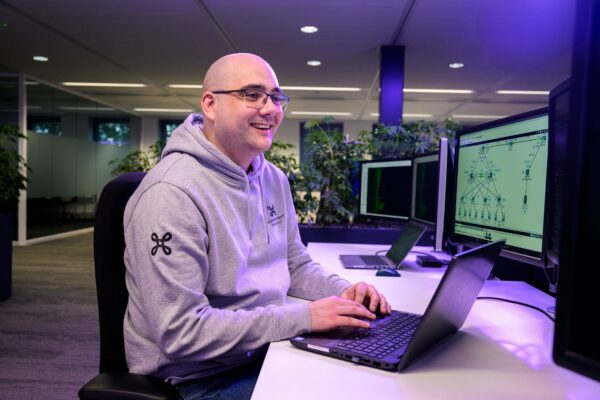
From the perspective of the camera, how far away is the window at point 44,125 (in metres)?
6.82

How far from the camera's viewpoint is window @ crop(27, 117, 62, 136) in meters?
6.82

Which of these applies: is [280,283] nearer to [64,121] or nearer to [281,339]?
[281,339]

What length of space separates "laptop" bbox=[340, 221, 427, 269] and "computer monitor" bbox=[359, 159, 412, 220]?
249 mm

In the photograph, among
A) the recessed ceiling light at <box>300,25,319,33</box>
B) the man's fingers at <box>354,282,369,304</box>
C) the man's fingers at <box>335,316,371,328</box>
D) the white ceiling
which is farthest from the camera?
the recessed ceiling light at <box>300,25,319,33</box>

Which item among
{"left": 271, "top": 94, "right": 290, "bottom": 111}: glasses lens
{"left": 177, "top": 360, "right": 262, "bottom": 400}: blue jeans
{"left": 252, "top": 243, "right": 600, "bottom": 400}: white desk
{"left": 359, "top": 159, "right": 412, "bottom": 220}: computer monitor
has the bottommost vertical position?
{"left": 177, "top": 360, "right": 262, "bottom": 400}: blue jeans

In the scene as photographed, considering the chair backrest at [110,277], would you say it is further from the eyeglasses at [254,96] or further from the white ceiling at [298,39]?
the white ceiling at [298,39]

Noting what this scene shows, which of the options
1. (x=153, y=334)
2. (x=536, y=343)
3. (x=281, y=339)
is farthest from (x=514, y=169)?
(x=153, y=334)

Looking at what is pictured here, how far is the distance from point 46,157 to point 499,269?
734 centimetres

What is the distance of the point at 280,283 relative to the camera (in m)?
1.23

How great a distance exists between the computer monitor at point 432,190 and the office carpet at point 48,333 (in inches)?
76.1

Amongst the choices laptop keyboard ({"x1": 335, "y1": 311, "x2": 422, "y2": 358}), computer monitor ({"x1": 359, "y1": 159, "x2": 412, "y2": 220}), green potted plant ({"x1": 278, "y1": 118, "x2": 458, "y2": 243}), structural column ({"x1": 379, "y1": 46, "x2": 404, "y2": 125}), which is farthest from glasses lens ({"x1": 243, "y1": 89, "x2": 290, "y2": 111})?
structural column ({"x1": 379, "y1": 46, "x2": 404, "y2": 125})

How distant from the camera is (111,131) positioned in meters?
9.24

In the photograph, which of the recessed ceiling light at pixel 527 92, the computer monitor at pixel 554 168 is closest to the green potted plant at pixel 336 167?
the computer monitor at pixel 554 168

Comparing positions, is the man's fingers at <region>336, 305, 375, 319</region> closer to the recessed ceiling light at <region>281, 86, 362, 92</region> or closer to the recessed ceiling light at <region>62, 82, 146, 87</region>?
the recessed ceiling light at <region>281, 86, 362, 92</region>
